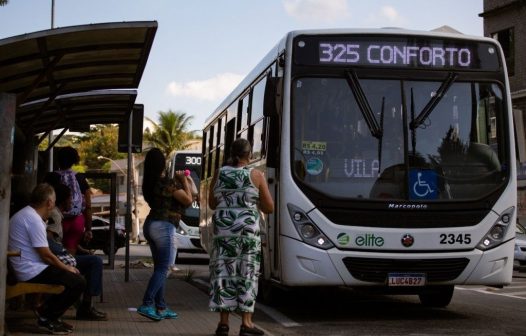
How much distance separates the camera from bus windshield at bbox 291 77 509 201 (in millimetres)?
10500

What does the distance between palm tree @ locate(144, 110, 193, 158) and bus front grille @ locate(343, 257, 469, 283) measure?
223ft

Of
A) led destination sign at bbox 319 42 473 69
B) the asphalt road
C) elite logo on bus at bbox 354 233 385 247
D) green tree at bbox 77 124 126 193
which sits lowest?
the asphalt road

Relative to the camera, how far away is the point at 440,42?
36.2 feet

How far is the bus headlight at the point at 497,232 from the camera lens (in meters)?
10.5

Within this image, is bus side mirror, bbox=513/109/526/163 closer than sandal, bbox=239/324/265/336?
No

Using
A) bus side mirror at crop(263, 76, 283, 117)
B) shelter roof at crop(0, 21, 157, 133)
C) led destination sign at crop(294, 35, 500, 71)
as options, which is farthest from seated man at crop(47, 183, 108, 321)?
led destination sign at crop(294, 35, 500, 71)

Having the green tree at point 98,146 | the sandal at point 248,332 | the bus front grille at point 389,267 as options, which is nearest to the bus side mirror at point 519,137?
the bus front grille at point 389,267

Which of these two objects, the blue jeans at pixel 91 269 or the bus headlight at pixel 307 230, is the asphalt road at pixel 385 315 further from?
the blue jeans at pixel 91 269

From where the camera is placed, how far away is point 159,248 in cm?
995

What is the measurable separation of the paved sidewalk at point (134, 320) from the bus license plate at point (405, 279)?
1.75 meters

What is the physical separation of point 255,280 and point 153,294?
1.60 m

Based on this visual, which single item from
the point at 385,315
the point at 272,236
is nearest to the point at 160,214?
the point at 272,236

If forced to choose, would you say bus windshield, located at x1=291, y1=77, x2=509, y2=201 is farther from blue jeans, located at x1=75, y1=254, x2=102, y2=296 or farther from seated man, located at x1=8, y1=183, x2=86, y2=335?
seated man, located at x1=8, y1=183, x2=86, y2=335

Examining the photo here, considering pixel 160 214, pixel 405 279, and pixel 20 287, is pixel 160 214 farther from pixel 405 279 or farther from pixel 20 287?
pixel 405 279
